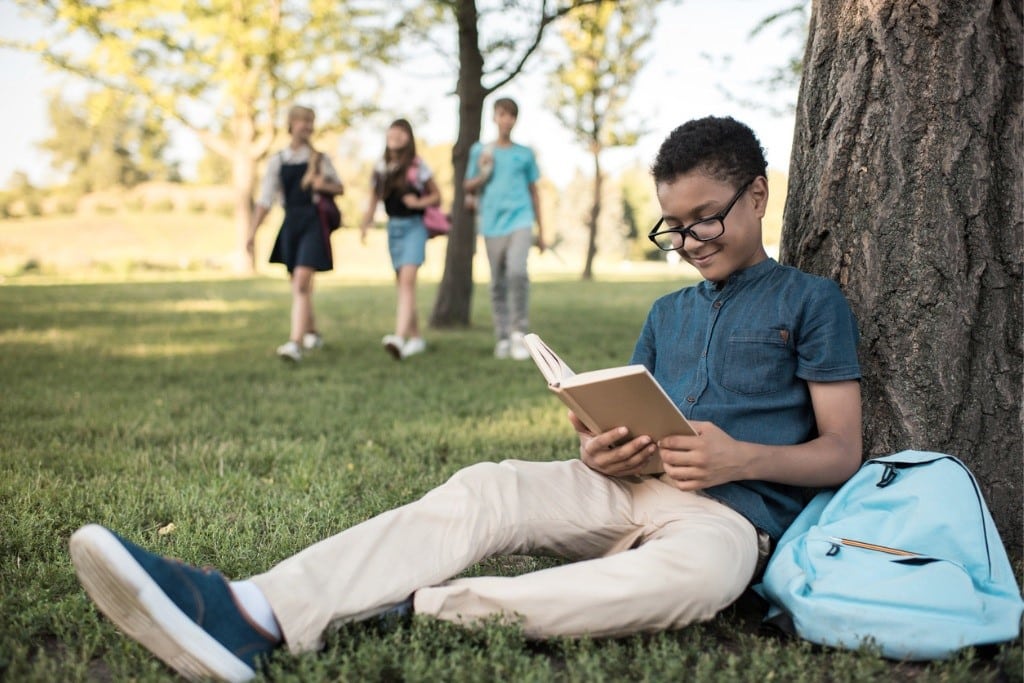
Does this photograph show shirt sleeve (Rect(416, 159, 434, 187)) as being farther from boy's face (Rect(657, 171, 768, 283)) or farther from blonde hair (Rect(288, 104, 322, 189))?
boy's face (Rect(657, 171, 768, 283))

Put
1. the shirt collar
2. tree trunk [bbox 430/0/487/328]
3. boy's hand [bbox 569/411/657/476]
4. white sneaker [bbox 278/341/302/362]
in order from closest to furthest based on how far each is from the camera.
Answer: boy's hand [bbox 569/411/657/476], the shirt collar, white sneaker [bbox 278/341/302/362], tree trunk [bbox 430/0/487/328]

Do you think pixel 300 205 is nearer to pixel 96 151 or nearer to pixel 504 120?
pixel 504 120

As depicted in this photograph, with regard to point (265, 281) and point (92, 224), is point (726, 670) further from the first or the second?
point (92, 224)

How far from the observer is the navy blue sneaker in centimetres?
186

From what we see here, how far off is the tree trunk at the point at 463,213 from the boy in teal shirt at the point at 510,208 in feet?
6.25

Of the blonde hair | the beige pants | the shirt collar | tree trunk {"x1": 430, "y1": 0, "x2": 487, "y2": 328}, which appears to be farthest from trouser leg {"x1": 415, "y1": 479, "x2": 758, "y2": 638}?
tree trunk {"x1": 430, "y1": 0, "x2": 487, "y2": 328}

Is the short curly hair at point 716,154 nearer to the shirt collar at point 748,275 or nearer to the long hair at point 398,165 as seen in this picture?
the shirt collar at point 748,275

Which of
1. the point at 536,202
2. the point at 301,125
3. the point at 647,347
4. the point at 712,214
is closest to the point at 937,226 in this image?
the point at 712,214

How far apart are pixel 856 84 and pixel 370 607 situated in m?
2.09

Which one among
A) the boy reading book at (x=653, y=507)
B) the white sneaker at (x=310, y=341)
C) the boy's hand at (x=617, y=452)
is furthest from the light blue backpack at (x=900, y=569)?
the white sneaker at (x=310, y=341)

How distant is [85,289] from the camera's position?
16.6 metres

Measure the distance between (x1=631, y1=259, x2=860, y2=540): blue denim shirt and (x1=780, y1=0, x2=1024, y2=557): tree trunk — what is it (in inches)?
14.9

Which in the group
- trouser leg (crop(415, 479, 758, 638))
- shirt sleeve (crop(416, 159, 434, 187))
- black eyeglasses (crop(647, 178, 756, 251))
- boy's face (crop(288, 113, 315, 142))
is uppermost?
boy's face (crop(288, 113, 315, 142))

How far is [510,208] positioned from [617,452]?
550cm
